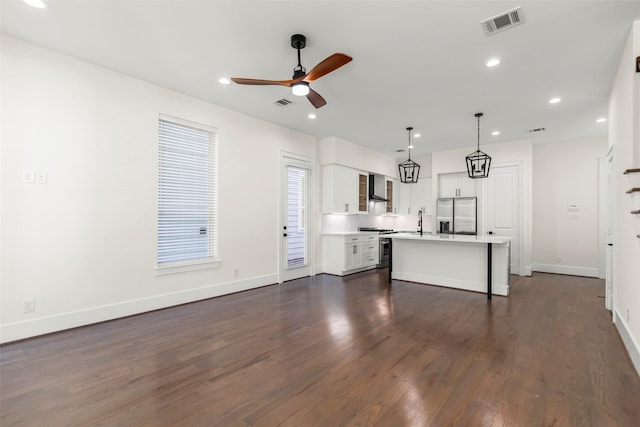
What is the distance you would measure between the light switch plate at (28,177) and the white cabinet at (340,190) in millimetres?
4717

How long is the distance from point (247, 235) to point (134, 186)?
192 cm

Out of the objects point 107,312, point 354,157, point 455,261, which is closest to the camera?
point 107,312

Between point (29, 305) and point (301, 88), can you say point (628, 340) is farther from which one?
point (29, 305)

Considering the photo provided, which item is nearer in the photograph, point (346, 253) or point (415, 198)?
point (346, 253)

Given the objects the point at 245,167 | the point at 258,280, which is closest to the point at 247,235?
the point at 258,280

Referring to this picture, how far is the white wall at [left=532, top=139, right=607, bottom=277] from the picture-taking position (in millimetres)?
6512

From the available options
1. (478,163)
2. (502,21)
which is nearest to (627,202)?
(502,21)

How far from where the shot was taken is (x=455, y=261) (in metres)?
5.35

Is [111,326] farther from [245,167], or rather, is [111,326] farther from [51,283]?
[245,167]

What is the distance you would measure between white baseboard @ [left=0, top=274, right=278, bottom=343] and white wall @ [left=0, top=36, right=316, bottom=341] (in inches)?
0.4

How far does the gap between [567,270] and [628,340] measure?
4645 millimetres

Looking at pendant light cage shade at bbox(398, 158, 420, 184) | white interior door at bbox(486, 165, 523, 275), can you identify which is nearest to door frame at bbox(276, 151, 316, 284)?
pendant light cage shade at bbox(398, 158, 420, 184)

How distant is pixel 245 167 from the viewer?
5234 millimetres

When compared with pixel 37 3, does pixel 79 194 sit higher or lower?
lower
